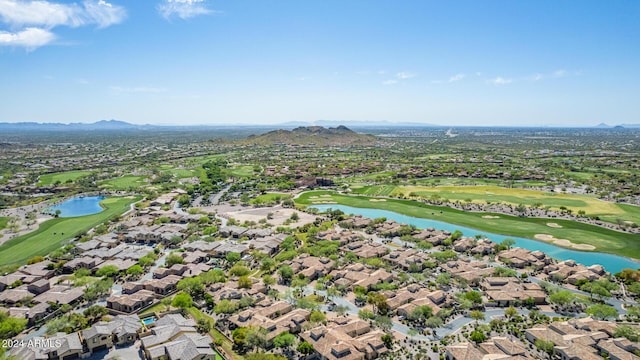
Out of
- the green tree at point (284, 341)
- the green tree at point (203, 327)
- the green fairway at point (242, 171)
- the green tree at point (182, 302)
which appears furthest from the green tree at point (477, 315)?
the green fairway at point (242, 171)

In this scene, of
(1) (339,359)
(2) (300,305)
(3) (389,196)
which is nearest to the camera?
(1) (339,359)

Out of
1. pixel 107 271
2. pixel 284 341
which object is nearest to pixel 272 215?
pixel 107 271

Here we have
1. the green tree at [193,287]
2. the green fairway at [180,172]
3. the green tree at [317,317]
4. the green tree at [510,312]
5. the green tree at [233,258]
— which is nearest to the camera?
→ the green tree at [317,317]

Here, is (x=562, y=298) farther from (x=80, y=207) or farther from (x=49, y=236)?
(x=80, y=207)

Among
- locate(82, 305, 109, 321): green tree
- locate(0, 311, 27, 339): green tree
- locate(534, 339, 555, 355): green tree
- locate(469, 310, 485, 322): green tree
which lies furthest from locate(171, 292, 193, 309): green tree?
locate(534, 339, 555, 355): green tree

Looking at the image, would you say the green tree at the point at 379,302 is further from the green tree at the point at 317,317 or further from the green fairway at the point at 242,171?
the green fairway at the point at 242,171

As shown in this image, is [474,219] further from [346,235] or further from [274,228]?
[274,228]

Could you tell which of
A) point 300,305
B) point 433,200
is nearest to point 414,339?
point 300,305
